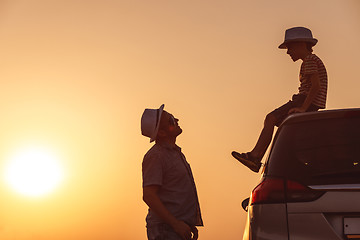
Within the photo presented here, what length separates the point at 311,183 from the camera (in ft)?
16.0


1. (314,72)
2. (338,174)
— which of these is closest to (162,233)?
(338,174)

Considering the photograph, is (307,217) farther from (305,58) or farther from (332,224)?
(305,58)

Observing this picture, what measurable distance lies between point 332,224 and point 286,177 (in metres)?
0.51

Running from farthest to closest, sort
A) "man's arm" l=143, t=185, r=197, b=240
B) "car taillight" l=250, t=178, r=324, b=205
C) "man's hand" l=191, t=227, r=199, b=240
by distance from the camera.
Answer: "man's hand" l=191, t=227, r=199, b=240
"man's arm" l=143, t=185, r=197, b=240
"car taillight" l=250, t=178, r=324, b=205

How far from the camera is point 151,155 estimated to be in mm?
6707

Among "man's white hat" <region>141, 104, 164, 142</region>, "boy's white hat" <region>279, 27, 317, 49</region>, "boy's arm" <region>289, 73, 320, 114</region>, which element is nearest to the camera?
"man's white hat" <region>141, 104, 164, 142</region>

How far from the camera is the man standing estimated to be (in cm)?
648

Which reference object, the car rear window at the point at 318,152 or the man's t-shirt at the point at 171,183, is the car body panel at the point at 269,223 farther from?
the man's t-shirt at the point at 171,183

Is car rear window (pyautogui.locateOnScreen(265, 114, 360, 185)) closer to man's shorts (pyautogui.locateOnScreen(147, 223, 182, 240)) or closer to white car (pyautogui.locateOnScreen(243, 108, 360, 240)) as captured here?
white car (pyautogui.locateOnScreen(243, 108, 360, 240))

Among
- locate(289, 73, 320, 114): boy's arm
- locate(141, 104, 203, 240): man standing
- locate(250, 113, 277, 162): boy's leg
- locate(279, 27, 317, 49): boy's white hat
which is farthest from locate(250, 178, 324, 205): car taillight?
locate(279, 27, 317, 49): boy's white hat

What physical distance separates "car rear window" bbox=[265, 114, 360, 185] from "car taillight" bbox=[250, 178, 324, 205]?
0.18 feet

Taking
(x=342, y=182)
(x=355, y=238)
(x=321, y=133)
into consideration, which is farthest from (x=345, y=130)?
(x=355, y=238)

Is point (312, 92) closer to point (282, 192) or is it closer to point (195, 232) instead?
point (195, 232)

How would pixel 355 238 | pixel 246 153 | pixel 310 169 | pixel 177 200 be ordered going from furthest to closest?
pixel 246 153 → pixel 177 200 → pixel 310 169 → pixel 355 238
